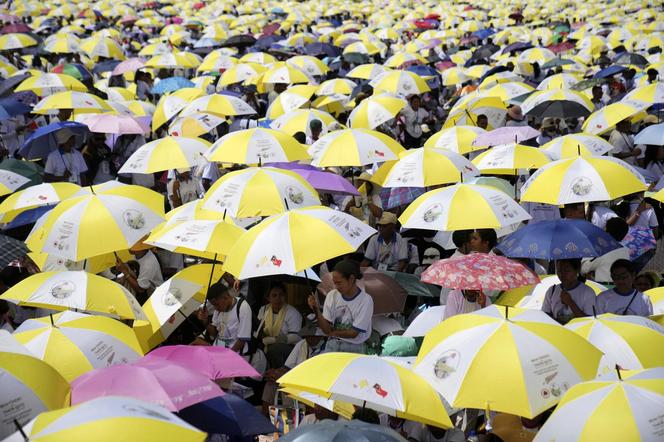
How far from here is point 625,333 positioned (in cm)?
560

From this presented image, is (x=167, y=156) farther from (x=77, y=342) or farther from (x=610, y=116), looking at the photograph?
(x=610, y=116)

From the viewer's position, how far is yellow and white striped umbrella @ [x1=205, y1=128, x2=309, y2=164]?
32.8ft

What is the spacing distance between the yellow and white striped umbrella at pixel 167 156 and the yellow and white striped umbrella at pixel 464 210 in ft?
10.4

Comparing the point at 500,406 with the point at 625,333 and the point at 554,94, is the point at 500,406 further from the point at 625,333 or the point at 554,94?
the point at 554,94

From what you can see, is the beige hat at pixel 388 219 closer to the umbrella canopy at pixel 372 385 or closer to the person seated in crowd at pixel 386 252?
the person seated in crowd at pixel 386 252

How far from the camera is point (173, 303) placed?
7.19 metres

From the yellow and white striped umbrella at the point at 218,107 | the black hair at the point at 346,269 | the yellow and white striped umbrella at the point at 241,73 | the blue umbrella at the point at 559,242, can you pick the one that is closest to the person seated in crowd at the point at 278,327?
the black hair at the point at 346,269

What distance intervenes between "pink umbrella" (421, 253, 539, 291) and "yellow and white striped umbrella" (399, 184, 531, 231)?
1.16 metres

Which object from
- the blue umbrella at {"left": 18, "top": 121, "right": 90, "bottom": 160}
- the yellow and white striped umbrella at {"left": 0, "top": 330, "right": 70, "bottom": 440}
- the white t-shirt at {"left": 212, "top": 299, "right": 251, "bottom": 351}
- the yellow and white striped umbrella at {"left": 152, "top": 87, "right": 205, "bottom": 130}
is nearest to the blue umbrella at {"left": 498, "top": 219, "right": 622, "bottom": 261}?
the white t-shirt at {"left": 212, "top": 299, "right": 251, "bottom": 351}

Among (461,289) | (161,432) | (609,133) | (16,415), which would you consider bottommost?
(609,133)

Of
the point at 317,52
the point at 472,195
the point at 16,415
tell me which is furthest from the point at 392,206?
the point at 317,52

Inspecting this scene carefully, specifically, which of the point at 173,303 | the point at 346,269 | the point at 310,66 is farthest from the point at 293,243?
the point at 310,66

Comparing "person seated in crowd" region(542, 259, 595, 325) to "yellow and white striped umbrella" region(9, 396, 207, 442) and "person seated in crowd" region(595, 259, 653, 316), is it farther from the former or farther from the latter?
"yellow and white striped umbrella" region(9, 396, 207, 442)

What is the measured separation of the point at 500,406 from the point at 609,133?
8634 millimetres
